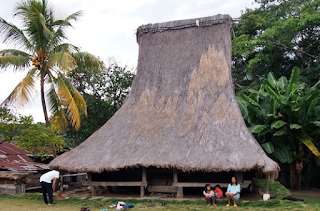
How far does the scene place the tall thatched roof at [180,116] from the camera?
988 centimetres

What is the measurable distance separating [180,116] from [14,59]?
646 centimetres

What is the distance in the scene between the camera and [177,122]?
37.1ft

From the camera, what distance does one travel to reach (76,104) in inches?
549

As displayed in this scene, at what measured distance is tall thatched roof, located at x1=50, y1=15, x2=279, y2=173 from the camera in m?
9.88

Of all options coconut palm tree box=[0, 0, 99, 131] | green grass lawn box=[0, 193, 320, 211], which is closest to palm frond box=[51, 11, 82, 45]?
coconut palm tree box=[0, 0, 99, 131]

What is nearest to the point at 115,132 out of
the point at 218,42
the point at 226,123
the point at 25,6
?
the point at 226,123

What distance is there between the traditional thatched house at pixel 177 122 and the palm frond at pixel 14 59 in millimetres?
3874

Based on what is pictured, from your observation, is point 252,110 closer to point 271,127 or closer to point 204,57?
point 271,127

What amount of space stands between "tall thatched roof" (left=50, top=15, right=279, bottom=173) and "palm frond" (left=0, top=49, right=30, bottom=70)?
3888 millimetres

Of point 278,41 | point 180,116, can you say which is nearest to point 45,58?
point 180,116

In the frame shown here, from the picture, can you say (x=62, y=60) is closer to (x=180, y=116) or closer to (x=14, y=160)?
(x=180, y=116)

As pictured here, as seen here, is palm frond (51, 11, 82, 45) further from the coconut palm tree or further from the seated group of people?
the seated group of people

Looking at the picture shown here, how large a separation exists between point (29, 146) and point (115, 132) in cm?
304

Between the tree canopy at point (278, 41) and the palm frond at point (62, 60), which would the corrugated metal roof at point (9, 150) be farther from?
the tree canopy at point (278, 41)
